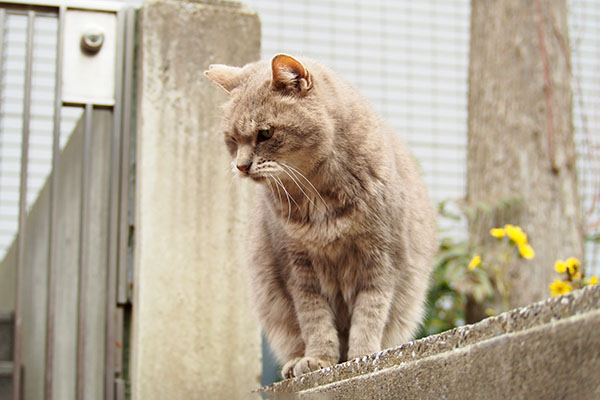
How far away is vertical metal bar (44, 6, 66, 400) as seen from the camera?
2666 mm

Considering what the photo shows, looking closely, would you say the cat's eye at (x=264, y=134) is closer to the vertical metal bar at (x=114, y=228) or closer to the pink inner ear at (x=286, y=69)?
the pink inner ear at (x=286, y=69)

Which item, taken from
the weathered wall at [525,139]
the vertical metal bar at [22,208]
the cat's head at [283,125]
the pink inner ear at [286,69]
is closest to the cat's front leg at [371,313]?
the cat's head at [283,125]

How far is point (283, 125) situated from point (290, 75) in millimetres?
152

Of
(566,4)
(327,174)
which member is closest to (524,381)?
(327,174)

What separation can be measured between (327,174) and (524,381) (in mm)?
1153

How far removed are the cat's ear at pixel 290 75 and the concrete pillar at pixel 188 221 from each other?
717 mm

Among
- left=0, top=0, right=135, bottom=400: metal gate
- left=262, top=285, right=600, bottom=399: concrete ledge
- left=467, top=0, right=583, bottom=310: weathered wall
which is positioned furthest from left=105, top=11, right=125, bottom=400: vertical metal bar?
left=467, top=0, right=583, bottom=310: weathered wall

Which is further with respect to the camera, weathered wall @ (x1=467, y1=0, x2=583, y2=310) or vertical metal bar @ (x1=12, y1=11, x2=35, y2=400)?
weathered wall @ (x1=467, y1=0, x2=583, y2=310)

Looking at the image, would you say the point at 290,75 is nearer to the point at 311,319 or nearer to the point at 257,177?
the point at 257,177

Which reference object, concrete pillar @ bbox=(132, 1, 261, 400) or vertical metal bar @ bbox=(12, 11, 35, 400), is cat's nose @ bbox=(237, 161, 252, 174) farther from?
vertical metal bar @ bbox=(12, 11, 35, 400)

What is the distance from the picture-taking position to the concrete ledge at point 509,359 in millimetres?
922

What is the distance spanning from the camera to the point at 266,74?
2.20 m

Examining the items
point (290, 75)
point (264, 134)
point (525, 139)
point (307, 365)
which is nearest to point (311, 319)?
point (307, 365)

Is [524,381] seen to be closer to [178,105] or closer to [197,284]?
[197,284]
